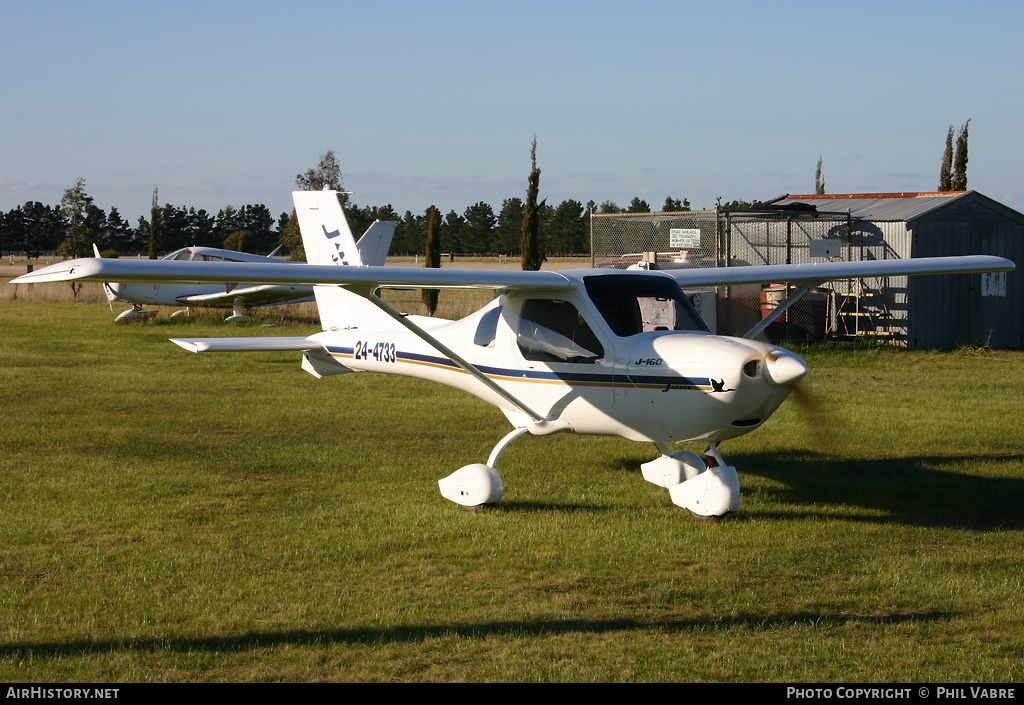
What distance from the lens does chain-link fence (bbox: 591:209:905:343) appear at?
59.7 ft

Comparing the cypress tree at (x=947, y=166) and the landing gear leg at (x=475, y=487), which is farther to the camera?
the cypress tree at (x=947, y=166)

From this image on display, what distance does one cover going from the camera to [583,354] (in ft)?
24.1

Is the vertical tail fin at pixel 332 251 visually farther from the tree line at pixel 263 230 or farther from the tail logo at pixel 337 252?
the tree line at pixel 263 230

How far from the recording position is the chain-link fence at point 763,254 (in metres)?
18.2

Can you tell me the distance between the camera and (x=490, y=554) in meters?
6.29

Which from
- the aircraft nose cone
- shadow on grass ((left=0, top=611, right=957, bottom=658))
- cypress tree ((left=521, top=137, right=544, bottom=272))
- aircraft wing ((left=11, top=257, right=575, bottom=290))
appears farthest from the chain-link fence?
shadow on grass ((left=0, top=611, right=957, bottom=658))

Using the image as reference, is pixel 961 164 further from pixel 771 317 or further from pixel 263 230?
pixel 263 230

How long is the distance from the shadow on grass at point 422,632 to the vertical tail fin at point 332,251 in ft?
17.5

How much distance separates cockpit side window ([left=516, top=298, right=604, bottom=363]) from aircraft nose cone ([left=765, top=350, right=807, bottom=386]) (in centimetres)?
142

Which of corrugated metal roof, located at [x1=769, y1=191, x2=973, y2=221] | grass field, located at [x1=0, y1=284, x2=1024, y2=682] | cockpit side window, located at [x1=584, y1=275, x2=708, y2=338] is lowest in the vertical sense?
grass field, located at [x1=0, y1=284, x2=1024, y2=682]

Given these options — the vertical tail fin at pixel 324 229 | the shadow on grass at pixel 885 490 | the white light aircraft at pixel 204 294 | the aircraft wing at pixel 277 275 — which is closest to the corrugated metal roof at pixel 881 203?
the shadow on grass at pixel 885 490

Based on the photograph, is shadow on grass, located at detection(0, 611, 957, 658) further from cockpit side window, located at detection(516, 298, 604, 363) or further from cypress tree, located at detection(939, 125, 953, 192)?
cypress tree, located at detection(939, 125, 953, 192)

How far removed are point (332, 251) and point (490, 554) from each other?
5283mm
